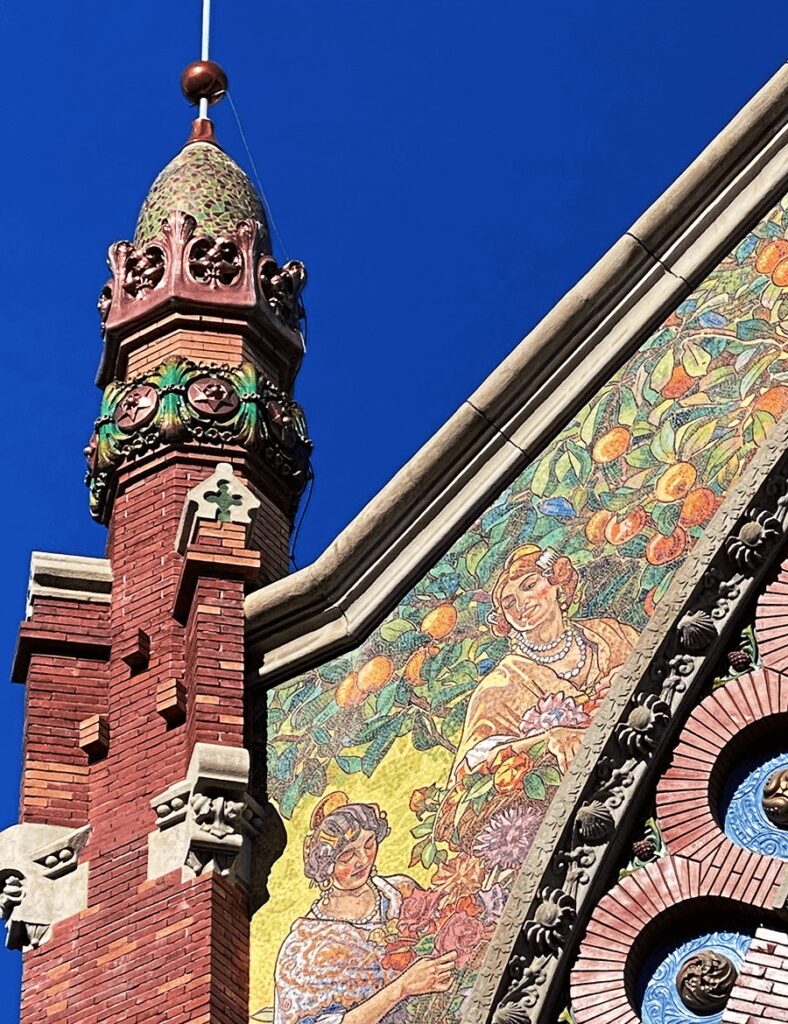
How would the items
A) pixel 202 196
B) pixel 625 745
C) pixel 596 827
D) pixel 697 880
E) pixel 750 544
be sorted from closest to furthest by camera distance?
pixel 697 880 → pixel 596 827 → pixel 625 745 → pixel 750 544 → pixel 202 196

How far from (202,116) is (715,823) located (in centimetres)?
497

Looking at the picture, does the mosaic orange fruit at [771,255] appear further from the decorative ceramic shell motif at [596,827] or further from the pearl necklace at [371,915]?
the pearl necklace at [371,915]

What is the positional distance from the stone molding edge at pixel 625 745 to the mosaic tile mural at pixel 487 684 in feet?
0.29

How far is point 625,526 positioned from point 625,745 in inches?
38.1

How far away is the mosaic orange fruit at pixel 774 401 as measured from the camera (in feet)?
40.8

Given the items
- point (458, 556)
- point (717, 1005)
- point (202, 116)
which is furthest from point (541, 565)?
point (202, 116)

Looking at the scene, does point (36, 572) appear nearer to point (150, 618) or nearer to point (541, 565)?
point (150, 618)

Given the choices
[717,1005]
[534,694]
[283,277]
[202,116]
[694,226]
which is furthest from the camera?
[202,116]

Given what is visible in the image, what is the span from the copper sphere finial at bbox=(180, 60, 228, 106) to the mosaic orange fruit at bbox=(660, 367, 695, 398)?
344cm

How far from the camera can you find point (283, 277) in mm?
14211

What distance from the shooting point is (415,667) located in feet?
41.6

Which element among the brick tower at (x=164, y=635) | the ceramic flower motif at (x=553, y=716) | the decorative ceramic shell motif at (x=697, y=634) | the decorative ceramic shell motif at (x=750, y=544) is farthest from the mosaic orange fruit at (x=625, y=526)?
the brick tower at (x=164, y=635)

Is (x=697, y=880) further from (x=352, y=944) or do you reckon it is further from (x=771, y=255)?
(x=771, y=255)

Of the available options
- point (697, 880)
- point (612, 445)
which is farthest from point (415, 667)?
point (697, 880)
